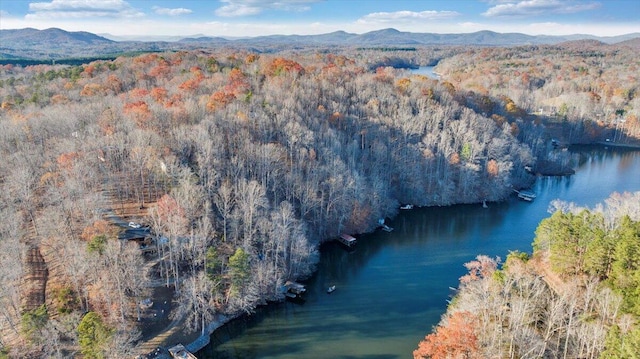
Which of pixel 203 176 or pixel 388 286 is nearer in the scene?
pixel 388 286

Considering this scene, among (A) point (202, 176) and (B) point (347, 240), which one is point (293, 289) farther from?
(A) point (202, 176)

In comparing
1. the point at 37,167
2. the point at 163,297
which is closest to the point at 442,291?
the point at 163,297

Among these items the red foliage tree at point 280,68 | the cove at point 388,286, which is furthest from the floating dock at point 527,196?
→ the red foliage tree at point 280,68

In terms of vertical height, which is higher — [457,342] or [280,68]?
[280,68]

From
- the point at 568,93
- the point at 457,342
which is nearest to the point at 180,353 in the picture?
the point at 457,342

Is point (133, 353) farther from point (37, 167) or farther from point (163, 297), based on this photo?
point (37, 167)

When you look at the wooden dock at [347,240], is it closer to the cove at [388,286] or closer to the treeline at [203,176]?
the cove at [388,286]
